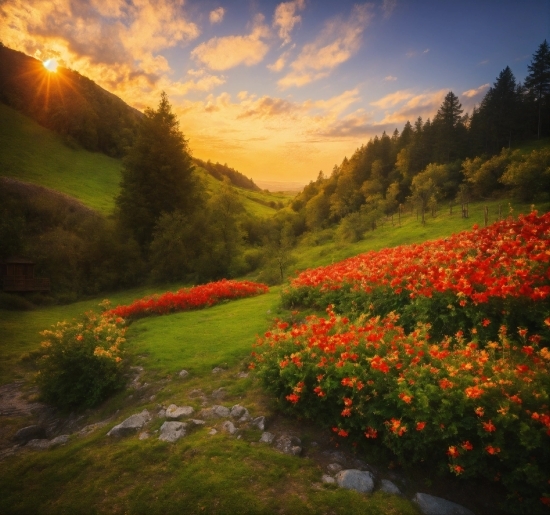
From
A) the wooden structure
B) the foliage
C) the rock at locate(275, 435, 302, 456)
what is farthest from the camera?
the wooden structure

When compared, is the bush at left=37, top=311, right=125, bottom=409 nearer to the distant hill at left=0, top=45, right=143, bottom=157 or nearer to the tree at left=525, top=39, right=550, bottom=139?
the distant hill at left=0, top=45, right=143, bottom=157

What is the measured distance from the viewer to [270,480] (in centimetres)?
515

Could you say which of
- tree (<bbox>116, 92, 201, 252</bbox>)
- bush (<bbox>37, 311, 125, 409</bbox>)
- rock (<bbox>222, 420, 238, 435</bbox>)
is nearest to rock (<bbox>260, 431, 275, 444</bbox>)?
rock (<bbox>222, 420, 238, 435</bbox>)

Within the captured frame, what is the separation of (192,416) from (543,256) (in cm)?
782

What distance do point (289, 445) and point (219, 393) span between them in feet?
8.79

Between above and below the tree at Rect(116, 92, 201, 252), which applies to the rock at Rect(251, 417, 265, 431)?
below

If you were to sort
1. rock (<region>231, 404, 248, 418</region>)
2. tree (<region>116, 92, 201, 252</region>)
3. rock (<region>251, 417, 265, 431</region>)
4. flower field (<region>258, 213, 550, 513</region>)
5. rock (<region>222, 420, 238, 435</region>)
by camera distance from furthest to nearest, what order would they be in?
tree (<region>116, 92, 201, 252</region>)
rock (<region>231, 404, 248, 418</region>)
rock (<region>251, 417, 265, 431</region>)
rock (<region>222, 420, 238, 435</region>)
flower field (<region>258, 213, 550, 513</region>)

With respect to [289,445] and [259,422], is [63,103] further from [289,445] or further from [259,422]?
[289,445]

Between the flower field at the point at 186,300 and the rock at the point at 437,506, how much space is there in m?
14.4

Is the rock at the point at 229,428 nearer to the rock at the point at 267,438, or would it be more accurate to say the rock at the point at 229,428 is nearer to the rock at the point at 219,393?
the rock at the point at 267,438

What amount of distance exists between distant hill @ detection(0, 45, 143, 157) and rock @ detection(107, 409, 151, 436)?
7237 cm

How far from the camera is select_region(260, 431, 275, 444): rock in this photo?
20.1ft

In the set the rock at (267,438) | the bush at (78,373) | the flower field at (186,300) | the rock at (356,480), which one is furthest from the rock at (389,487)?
the flower field at (186,300)

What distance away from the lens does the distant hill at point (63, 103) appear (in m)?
63.9
